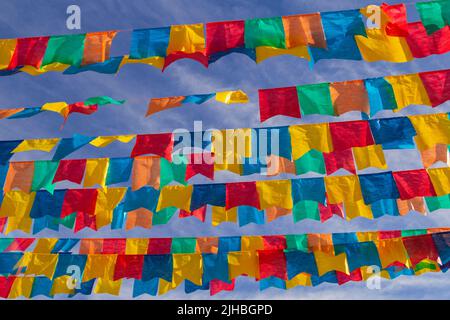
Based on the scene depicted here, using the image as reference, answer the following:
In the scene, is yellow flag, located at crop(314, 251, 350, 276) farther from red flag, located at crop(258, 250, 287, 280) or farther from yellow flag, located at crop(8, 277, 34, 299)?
yellow flag, located at crop(8, 277, 34, 299)

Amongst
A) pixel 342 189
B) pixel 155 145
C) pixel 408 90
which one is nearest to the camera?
pixel 408 90

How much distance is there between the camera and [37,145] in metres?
7.04

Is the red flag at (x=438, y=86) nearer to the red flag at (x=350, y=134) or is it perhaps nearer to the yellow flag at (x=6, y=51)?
the red flag at (x=350, y=134)

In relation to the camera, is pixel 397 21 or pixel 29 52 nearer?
pixel 397 21

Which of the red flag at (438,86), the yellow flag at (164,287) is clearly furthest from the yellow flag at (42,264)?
the red flag at (438,86)

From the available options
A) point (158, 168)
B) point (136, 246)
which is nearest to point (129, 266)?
point (136, 246)

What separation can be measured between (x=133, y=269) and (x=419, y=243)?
544cm

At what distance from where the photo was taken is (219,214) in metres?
8.28

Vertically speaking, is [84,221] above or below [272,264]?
above

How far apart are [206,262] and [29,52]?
197 inches

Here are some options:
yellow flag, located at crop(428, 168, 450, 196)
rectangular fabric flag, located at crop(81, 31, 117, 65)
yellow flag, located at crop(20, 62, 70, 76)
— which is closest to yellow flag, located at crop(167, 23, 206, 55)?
rectangular fabric flag, located at crop(81, 31, 117, 65)

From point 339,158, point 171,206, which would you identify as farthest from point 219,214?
point 339,158

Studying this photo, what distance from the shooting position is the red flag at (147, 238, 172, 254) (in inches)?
363

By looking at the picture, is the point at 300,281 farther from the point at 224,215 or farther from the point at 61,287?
the point at 61,287
